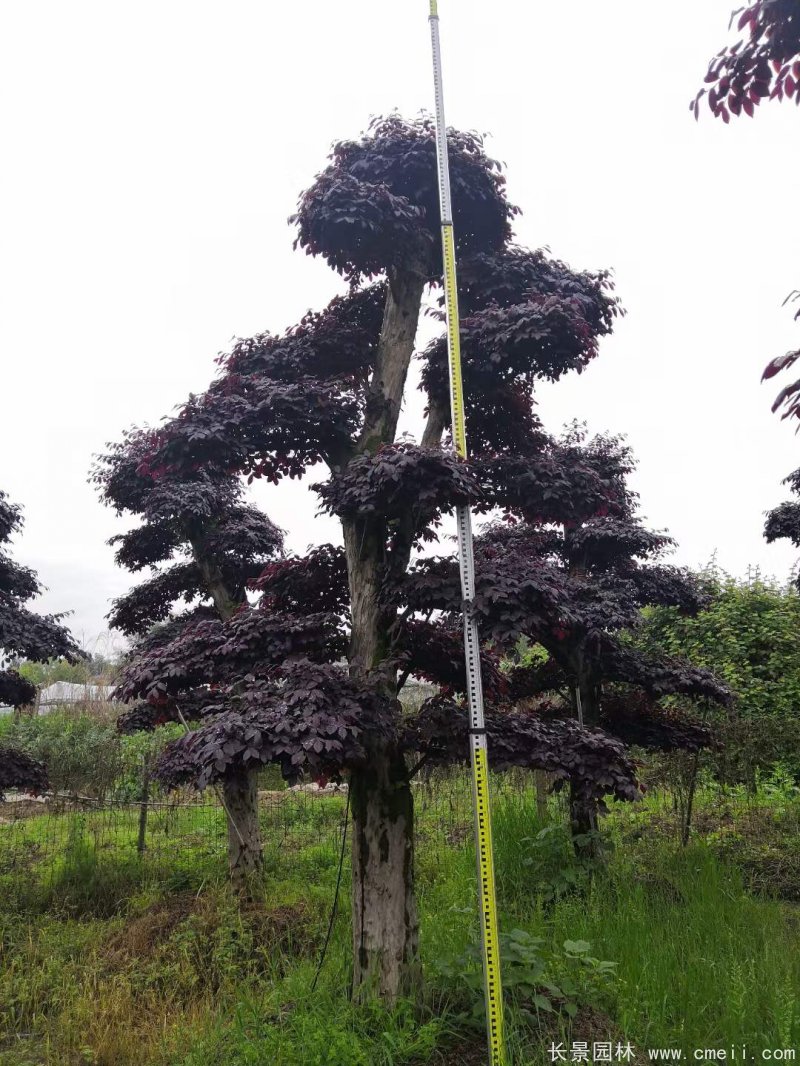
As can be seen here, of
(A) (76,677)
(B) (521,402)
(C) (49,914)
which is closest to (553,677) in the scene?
(B) (521,402)

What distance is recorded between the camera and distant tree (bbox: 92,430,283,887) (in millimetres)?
6137

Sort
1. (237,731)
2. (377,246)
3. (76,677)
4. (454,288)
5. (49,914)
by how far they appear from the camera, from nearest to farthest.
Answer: (237,731) → (454,288) → (377,246) → (49,914) → (76,677)

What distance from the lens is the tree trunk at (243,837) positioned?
650 cm

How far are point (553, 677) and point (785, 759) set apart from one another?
374 centimetres

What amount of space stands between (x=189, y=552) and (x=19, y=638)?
5.45ft

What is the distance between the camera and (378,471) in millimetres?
3227

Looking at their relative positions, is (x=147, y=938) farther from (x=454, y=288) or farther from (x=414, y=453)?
(x=454, y=288)

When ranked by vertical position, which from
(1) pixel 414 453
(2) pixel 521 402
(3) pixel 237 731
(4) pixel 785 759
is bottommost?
(4) pixel 785 759

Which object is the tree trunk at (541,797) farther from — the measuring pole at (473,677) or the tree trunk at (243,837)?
the measuring pole at (473,677)

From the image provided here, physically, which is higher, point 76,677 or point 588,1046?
point 76,677

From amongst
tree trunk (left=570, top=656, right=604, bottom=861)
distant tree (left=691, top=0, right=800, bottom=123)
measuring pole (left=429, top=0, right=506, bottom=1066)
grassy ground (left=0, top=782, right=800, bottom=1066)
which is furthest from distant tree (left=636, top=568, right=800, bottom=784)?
distant tree (left=691, top=0, right=800, bottom=123)

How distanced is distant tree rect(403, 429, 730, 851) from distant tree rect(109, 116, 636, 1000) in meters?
0.08

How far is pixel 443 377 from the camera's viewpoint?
4121mm

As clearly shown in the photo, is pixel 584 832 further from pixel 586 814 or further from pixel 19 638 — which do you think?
pixel 19 638
